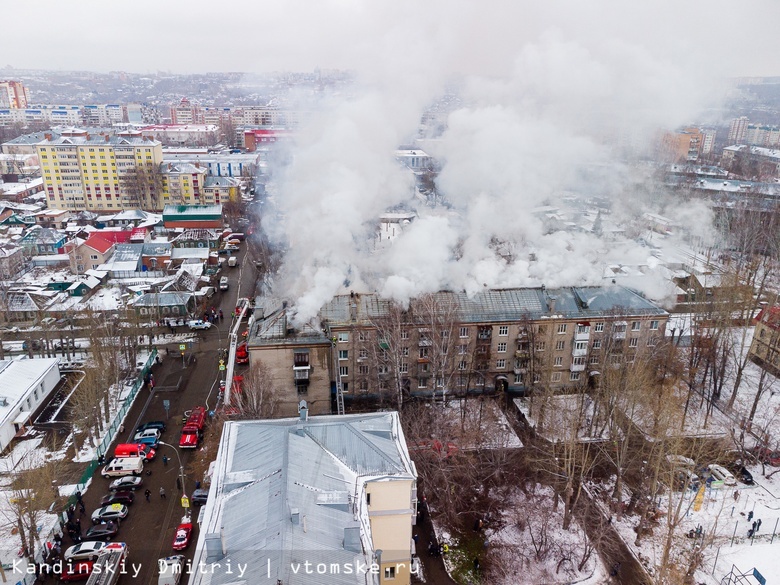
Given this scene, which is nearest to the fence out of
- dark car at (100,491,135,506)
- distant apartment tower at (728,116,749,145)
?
dark car at (100,491,135,506)

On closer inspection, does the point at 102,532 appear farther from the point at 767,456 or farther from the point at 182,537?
the point at 767,456

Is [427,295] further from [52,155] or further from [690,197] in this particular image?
[52,155]

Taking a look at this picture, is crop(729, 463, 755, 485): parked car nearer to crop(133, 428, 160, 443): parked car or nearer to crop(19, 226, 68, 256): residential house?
crop(133, 428, 160, 443): parked car

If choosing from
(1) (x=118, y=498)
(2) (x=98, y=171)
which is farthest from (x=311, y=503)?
(2) (x=98, y=171)

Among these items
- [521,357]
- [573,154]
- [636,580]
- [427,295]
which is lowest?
[636,580]

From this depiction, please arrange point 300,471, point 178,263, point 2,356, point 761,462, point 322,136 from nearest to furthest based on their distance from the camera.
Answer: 1. point 300,471
2. point 761,462
3. point 2,356
4. point 322,136
5. point 178,263

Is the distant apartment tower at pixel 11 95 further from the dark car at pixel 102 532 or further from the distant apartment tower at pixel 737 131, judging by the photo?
the distant apartment tower at pixel 737 131

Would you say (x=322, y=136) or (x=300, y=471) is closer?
(x=300, y=471)

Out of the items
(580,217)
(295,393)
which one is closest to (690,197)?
(580,217)
